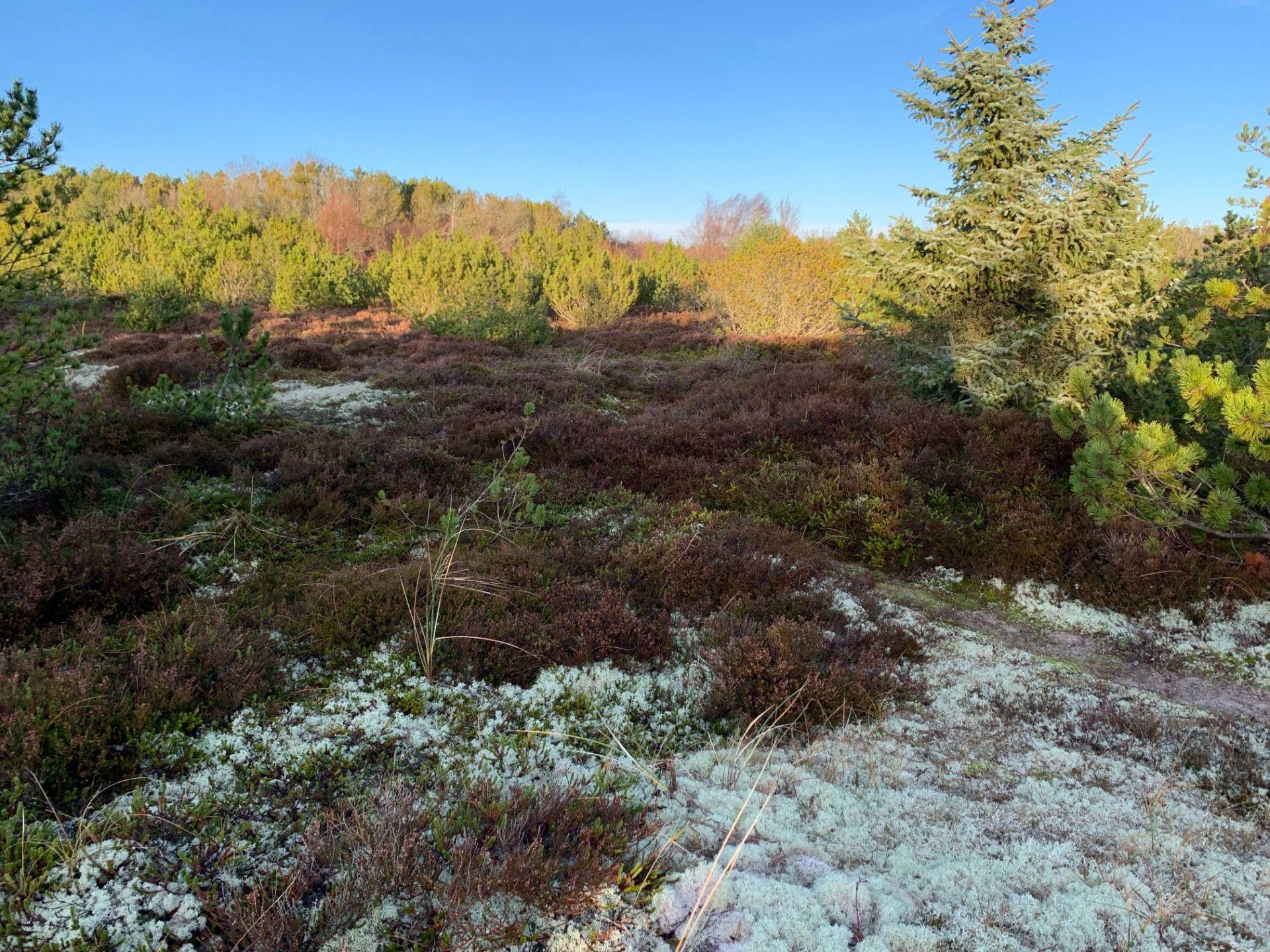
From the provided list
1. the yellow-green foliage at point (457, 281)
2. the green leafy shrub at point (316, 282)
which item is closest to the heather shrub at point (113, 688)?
the yellow-green foliage at point (457, 281)

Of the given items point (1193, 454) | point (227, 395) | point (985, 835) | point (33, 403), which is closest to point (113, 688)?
point (33, 403)

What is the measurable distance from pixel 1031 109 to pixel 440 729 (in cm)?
826

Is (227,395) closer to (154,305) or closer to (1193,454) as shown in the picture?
(1193,454)

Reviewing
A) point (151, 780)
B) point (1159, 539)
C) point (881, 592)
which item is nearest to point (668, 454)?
point (881, 592)

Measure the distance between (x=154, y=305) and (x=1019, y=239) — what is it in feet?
64.2

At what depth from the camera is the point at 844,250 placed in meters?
7.97

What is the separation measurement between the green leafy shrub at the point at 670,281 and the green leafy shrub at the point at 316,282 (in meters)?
10.8

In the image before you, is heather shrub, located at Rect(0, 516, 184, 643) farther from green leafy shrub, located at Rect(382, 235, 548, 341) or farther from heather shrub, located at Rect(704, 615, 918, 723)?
green leafy shrub, located at Rect(382, 235, 548, 341)

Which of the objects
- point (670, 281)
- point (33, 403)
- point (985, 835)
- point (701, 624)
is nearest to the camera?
point (985, 835)

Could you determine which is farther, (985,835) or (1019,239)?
(1019,239)

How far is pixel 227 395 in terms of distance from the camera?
22.6 ft

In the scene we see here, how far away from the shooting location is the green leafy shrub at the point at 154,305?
16766mm

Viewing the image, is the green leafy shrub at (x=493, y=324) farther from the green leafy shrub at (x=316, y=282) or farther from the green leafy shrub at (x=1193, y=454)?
the green leafy shrub at (x=1193, y=454)

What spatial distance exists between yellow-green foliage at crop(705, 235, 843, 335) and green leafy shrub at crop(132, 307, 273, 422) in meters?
12.3
